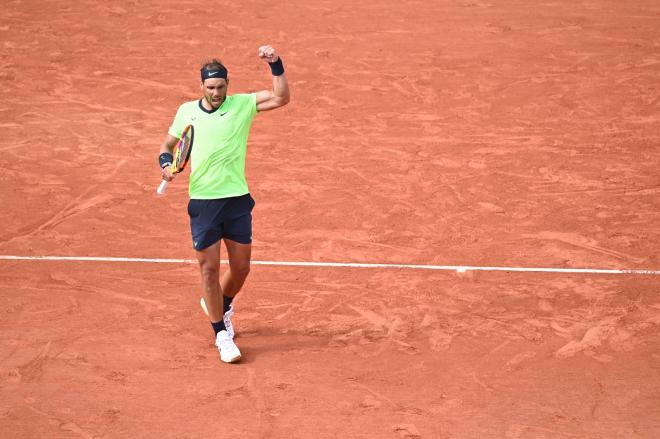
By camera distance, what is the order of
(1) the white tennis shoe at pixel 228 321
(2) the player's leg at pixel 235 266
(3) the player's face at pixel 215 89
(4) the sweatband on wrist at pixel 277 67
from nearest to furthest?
1. (3) the player's face at pixel 215 89
2. (4) the sweatband on wrist at pixel 277 67
3. (2) the player's leg at pixel 235 266
4. (1) the white tennis shoe at pixel 228 321

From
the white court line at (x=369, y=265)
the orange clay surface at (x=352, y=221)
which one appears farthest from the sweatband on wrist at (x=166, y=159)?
the white court line at (x=369, y=265)

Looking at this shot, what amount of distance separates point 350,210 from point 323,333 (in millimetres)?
3154

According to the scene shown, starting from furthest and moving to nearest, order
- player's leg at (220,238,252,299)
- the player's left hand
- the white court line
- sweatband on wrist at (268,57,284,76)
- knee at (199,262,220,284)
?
the white court line
player's leg at (220,238,252,299)
knee at (199,262,220,284)
sweatband on wrist at (268,57,284,76)
the player's left hand

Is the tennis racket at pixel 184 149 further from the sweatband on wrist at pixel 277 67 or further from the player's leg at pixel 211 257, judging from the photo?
the sweatband on wrist at pixel 277 67

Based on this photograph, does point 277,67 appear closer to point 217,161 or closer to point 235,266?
point 217,161

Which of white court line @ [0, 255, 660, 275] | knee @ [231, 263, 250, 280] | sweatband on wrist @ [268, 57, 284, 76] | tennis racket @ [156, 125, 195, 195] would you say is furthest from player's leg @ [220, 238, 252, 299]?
white court line @ [0, 255, 660, 275]

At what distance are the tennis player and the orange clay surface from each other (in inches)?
41.9

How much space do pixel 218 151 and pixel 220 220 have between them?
22.5 inches

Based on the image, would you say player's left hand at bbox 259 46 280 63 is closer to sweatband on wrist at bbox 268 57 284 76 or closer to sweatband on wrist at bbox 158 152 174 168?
sweatband on wrist at bbox 268 57 284 76

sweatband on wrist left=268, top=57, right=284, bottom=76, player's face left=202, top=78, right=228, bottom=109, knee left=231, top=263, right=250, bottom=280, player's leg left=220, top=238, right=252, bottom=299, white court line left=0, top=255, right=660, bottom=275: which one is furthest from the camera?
white court line left=0, top=255, right=660, bottom=275

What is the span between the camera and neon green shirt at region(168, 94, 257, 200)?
8.02 metres

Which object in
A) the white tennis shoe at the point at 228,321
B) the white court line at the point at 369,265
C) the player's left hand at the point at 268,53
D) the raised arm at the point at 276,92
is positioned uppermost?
the player's left hand at the point at 268,53

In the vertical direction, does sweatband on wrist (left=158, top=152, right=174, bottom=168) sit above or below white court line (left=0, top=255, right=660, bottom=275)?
above

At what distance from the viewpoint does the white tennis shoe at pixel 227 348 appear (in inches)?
328
